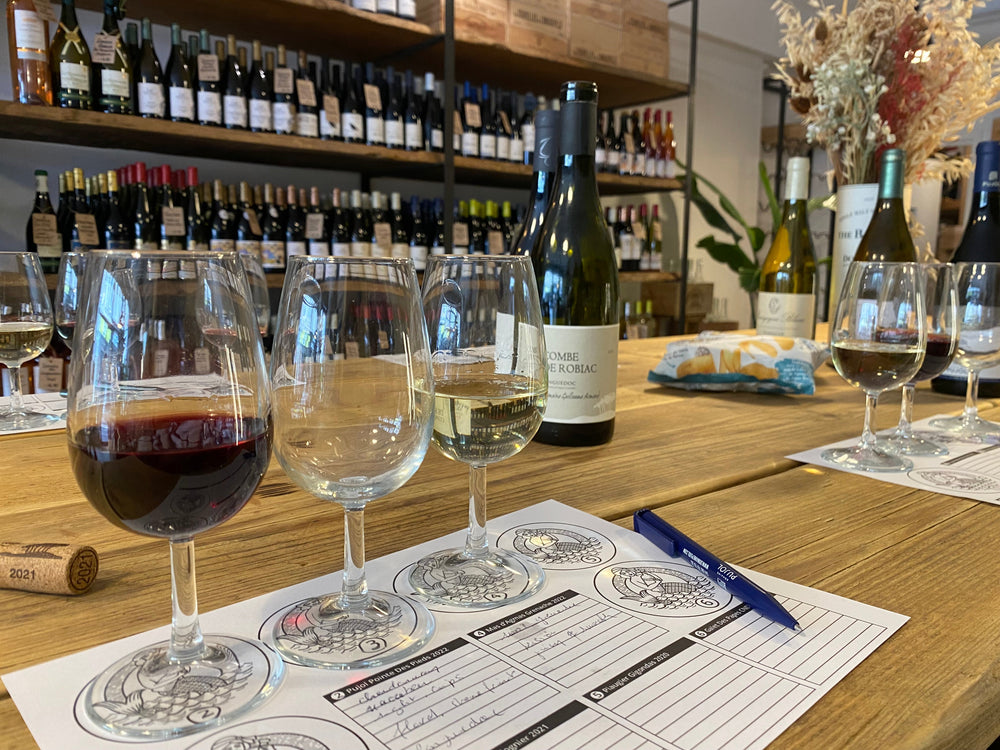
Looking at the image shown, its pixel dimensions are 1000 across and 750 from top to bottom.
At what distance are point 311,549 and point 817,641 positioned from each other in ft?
1.12

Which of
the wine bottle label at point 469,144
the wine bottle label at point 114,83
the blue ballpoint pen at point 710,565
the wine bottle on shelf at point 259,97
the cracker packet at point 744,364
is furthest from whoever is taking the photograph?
the wine bottle label at point 469,144

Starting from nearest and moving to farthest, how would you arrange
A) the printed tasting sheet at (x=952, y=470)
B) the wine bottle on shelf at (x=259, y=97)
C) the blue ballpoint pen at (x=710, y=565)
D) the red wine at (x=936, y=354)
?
the blue ballpoint pen at (x=710, y=565), the printed tasting sheet at (x=952, y=470), the red wine at (x=936, y=354), the wine bottle on shelf at (x=259, y=97)

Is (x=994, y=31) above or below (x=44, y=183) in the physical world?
above

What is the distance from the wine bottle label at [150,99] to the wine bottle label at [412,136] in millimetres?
773

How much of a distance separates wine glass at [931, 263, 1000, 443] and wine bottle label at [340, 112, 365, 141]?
196 cm

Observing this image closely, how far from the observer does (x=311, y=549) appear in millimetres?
534

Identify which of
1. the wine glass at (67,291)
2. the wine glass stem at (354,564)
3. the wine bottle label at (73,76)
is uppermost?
the wine bottle label at (73,76)

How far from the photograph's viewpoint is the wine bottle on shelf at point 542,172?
1.00 m

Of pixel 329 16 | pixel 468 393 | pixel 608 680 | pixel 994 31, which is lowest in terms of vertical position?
pixel 608 680

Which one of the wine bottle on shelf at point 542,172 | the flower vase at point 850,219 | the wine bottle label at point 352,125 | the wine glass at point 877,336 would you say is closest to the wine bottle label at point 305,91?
the wine bottle label at point 352,125

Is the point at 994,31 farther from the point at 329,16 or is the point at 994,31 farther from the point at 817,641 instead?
the point at 817,641

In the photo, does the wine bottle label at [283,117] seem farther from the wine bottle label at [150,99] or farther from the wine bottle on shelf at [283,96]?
the wine bottle label at [150,99]

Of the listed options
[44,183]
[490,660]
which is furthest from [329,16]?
[490,660]

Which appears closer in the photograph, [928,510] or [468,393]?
[468,393]
